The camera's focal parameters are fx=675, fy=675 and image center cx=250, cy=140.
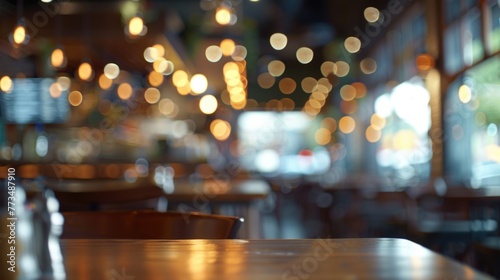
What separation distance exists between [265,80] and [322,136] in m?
4.64

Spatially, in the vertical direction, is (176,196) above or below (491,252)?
above

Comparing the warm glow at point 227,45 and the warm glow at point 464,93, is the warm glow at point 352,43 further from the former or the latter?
the warm glow at point 464,93

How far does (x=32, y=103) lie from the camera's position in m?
7.07

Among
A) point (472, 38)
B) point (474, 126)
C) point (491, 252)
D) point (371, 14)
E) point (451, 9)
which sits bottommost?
point (491, 252)

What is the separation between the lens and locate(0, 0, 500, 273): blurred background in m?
6.78

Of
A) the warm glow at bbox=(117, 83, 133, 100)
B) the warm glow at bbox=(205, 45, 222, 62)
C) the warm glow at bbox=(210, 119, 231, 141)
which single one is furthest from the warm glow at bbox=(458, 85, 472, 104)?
the warm glow at bbox=(210, 119, 231, 141)

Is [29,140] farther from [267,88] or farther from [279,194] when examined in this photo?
[267,88]

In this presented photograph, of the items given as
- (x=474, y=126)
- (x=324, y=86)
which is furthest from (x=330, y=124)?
(x=474, y=126)

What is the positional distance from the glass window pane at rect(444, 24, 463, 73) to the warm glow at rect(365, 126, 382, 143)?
5.82 m

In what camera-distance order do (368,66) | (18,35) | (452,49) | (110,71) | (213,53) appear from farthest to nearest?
1. (368,66)
2. (213,53)
3. (110,71)
4. (452,49)
5. (18,35)

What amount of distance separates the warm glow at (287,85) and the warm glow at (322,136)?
2.61 meters

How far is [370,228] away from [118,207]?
15.0 feet

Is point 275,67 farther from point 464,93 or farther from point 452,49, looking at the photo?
point 464,93

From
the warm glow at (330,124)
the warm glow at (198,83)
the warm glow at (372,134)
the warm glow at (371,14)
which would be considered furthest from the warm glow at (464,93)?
the warm glow at (330,124)
